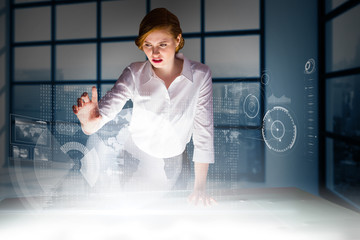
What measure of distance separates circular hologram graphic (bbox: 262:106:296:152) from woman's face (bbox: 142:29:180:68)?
133 cm

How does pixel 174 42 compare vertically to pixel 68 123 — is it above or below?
above

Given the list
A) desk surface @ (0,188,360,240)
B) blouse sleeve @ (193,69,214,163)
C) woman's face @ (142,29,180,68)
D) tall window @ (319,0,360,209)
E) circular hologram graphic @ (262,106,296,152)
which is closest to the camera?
desk surface @ (0,188,360,240)

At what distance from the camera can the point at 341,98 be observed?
2.01m

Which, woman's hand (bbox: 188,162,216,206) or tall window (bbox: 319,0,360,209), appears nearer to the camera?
woman's hand (bbox: 188,162,216,206)

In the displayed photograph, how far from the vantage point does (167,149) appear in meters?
1.32

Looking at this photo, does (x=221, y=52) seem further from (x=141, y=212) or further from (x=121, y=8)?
(x=141, y=212)

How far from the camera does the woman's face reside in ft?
3.71

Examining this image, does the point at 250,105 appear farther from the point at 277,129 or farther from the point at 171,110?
the point at 171,110

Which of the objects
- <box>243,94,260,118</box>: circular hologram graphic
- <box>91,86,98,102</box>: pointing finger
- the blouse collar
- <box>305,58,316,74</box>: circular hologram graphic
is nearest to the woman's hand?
the blouse collar

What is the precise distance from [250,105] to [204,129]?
3.67ft

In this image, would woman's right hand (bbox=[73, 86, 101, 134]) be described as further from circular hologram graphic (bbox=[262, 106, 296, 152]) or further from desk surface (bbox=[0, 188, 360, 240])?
circular hologram graphic (bbox=[262, 106, 296, 152])

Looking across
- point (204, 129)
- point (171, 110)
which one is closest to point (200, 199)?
point (204, 129)

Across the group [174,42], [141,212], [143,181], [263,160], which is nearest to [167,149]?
[143,181]

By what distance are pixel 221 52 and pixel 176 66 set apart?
1117 mm
